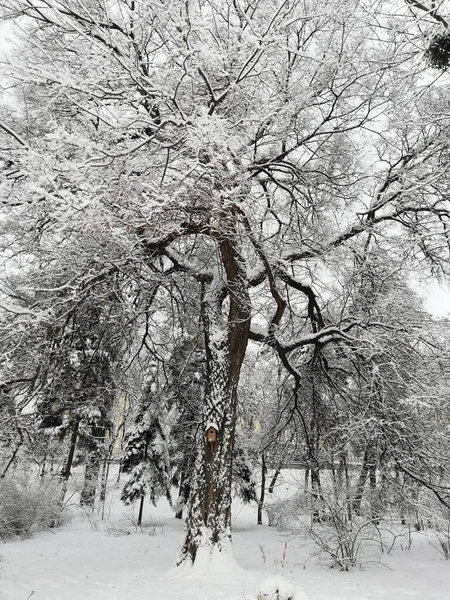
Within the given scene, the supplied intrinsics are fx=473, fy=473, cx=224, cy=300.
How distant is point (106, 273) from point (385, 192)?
4.59m

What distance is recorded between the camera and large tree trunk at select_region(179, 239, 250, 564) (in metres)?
6.70

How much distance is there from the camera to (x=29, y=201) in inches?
207

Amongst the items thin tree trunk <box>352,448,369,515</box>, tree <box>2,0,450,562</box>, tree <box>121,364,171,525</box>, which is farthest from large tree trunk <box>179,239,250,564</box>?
tree <box>121,364,171,525</box>

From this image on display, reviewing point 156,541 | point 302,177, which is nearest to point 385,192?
point 302,177

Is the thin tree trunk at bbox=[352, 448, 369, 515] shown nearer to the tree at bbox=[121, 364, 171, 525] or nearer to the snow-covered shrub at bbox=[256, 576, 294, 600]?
the snow-covered shrub at bbox=[256, 576, 294, 600]

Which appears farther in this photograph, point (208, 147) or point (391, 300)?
point (391, 300)

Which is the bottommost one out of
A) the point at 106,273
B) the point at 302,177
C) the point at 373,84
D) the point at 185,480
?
the point at 185,480

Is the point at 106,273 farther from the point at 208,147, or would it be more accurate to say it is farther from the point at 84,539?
the point at 84,539

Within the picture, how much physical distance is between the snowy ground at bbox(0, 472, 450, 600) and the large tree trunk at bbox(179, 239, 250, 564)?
0.47m

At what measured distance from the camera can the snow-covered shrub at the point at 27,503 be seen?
1108cm

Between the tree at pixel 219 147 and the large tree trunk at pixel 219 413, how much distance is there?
0.08 feet

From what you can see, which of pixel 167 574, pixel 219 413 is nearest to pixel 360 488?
pixel 219 413

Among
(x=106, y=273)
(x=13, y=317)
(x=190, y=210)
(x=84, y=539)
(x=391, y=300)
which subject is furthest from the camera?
(x=84, y=539)

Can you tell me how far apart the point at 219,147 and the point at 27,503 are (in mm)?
10887
